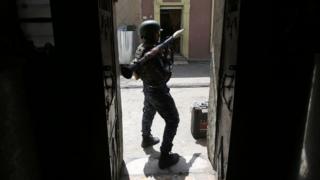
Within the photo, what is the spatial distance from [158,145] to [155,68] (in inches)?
64.1

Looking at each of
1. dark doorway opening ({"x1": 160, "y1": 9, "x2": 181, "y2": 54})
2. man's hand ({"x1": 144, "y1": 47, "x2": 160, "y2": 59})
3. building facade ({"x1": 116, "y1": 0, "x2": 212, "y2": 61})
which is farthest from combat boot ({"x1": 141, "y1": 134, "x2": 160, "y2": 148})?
dark doorway opening ({"x1": 160, "y1": 9, "x2": 181, "y2": 54})

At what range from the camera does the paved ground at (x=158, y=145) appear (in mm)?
3990

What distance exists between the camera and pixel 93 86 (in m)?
2.57

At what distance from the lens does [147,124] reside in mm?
4703

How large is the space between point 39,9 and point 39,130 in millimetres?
1048

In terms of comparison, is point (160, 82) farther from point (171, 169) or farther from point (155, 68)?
point (171, 169)

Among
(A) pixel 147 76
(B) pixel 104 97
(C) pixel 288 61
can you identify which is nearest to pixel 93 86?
(B) pixel 104 97

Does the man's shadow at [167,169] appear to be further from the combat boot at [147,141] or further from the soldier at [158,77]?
the combat boot at [147,141]

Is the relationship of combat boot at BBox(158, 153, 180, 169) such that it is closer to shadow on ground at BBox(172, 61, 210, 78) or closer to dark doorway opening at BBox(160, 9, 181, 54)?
shadow on ground at BBox(172, 61, 210, 78)

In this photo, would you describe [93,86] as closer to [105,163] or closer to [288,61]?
[105,163]

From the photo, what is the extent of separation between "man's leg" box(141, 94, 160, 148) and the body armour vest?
26.2 inches

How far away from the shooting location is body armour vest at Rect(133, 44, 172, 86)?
3.79 m

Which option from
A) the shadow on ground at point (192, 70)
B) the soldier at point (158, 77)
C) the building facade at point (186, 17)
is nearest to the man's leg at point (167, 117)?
the soldier at point (158, 77)

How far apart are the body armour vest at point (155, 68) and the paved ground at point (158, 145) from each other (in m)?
1.20
